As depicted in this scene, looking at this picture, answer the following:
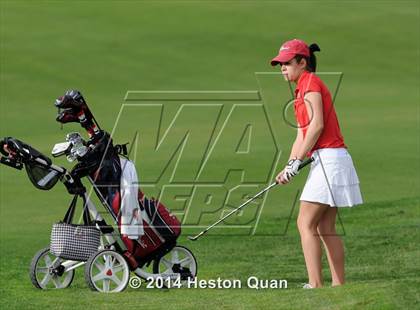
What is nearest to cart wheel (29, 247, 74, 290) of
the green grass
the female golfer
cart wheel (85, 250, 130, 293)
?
the green grass

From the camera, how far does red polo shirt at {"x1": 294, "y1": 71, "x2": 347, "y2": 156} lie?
8.79 m

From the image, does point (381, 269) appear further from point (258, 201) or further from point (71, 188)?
point (258, 201)

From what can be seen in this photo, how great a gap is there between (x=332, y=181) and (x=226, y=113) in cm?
1767

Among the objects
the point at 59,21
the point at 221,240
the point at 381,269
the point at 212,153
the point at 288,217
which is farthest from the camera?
the point at 59,21

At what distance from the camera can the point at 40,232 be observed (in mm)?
14398

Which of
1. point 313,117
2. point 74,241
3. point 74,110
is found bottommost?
point 74,241

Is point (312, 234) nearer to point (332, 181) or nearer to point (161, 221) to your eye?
point (332, 181)

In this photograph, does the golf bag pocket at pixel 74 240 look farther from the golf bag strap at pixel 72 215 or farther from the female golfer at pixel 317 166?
the female golfer at pixel 317 166

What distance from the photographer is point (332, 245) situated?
9.04 m

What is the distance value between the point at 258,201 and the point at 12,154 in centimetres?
758

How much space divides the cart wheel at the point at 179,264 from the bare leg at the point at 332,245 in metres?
1.37

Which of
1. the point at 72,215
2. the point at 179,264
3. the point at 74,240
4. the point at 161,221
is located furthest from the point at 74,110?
the point at 179,264

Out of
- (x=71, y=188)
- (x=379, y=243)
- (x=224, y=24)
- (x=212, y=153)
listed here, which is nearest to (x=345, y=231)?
(x=379, y=243)

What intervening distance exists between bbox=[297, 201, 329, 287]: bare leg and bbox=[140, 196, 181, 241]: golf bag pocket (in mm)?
1221
